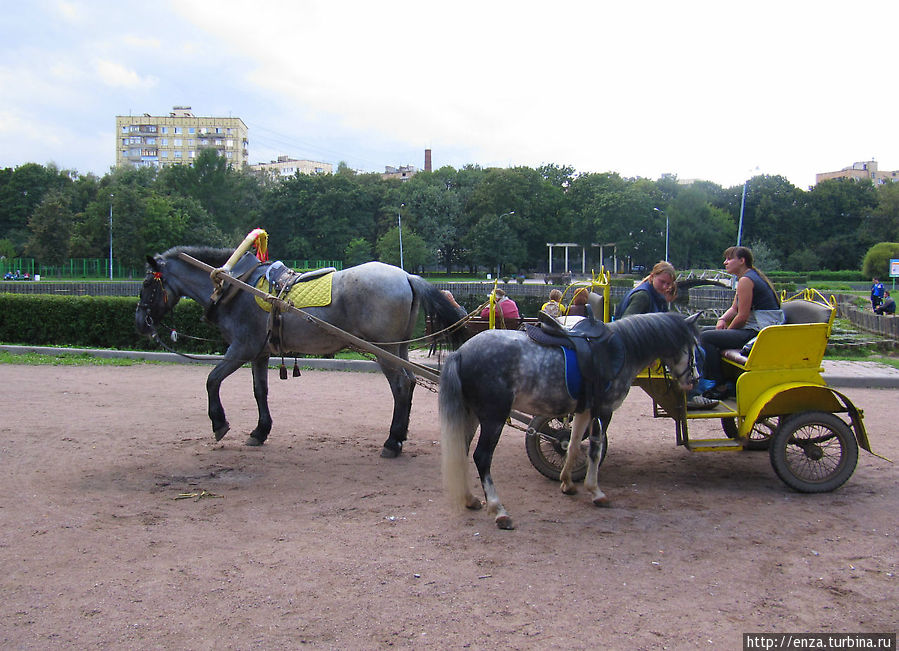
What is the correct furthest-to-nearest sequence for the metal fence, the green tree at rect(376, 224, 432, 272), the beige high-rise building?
1. the beige high-rise building
2. the green tree at rect(376, 224, 432, 272)
3. the metal fence

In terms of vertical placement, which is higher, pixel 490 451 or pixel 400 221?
pixel 400 221

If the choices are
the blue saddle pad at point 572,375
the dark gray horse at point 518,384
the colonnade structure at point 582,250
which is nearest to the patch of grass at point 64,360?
the dark gray horse at point 518,384

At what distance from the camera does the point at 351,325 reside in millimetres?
7234

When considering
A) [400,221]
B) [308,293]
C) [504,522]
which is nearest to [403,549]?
[504,522]

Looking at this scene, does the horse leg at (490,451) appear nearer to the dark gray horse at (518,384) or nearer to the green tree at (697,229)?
the dark gray horse at (518,384)

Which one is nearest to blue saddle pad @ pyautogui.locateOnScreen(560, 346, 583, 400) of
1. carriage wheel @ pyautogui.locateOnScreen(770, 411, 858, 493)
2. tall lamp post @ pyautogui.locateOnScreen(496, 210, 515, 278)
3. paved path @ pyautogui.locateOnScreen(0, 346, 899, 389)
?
carriage wheel @ pyautogui.locateOnScreen(770, 411, 858, 493)

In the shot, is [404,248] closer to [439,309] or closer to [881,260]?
[881,260]

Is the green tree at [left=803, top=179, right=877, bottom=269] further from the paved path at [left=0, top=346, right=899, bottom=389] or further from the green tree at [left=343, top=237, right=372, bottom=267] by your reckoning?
the paved path at [left=0, top=346, right=899, bottom=389]

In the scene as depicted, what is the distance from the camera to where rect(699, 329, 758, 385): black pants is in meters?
6.16

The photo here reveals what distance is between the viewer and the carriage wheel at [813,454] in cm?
563

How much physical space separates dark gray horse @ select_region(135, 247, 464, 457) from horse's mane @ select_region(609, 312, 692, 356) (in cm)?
235

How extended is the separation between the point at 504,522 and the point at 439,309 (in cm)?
291

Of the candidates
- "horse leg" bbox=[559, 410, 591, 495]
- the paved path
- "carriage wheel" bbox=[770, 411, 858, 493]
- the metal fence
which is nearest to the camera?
"horse leg" bbox=[559, 410, 591, 495]

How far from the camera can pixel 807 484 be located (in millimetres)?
A: 5691
